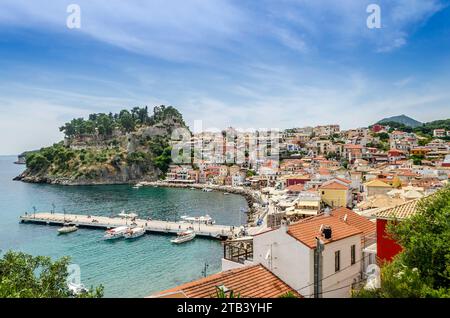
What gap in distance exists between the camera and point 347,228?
646cm

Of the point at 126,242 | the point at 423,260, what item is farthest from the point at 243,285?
the point at 126,242

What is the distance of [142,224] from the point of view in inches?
866

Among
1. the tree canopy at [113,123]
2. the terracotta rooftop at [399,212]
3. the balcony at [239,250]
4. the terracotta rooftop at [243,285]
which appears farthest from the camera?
the tree canopy at [113,123]

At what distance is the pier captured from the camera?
19859 millimetres

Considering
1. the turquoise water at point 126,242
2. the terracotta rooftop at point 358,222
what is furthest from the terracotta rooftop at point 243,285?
the turquoise water at point 126,242

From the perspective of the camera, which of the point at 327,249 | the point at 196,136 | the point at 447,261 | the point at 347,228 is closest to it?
the point at 447,261

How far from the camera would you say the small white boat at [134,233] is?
19.8 meters

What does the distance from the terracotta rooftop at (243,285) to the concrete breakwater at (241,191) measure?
1609 centimetres

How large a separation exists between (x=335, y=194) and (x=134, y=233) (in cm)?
1266

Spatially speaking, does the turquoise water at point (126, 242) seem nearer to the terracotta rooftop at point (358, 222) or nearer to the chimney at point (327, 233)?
the terracotta rooftop at point (358, 222)

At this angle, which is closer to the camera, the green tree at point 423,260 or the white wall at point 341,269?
the green tree at point 423,260
